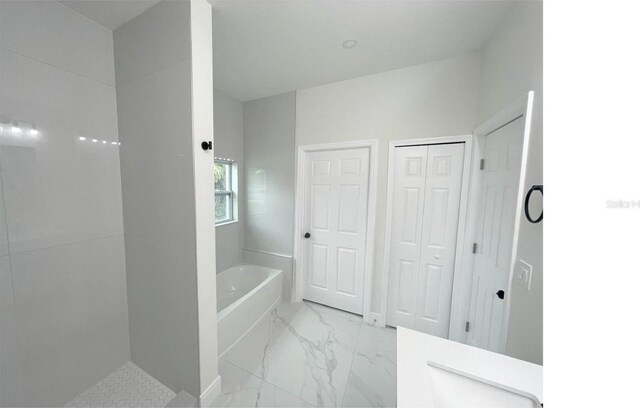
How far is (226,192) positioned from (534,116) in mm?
2623

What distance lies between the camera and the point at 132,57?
1.30m

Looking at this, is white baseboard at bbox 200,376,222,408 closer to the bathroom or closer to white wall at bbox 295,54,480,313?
the bathroom

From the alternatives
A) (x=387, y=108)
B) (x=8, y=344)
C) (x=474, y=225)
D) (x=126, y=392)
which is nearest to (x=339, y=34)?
(x=387, y=108)

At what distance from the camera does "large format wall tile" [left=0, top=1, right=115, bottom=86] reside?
3.44 feet

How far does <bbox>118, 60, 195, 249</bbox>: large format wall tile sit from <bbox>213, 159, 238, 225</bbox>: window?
1.12 metres

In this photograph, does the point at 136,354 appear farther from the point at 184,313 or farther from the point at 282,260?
the point at 282,260

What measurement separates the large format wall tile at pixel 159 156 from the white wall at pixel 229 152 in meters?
0.96

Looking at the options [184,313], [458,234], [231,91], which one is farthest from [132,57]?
[458,234]

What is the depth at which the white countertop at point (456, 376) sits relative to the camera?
2.32ft

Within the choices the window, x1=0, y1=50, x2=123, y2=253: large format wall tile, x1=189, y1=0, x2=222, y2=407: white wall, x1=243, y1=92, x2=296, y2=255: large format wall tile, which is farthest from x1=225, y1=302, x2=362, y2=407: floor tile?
x1=0, y1=50, x2=123, y2=253: large format wall tile

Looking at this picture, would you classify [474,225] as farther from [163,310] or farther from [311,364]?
[163,310]

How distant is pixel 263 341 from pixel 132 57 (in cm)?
220

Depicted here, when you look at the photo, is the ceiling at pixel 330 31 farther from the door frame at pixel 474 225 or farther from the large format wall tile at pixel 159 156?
the door frame at pixel 474 225

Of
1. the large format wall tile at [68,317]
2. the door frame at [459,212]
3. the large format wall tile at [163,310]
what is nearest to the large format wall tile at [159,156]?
the large format wall tile at [163,310]
